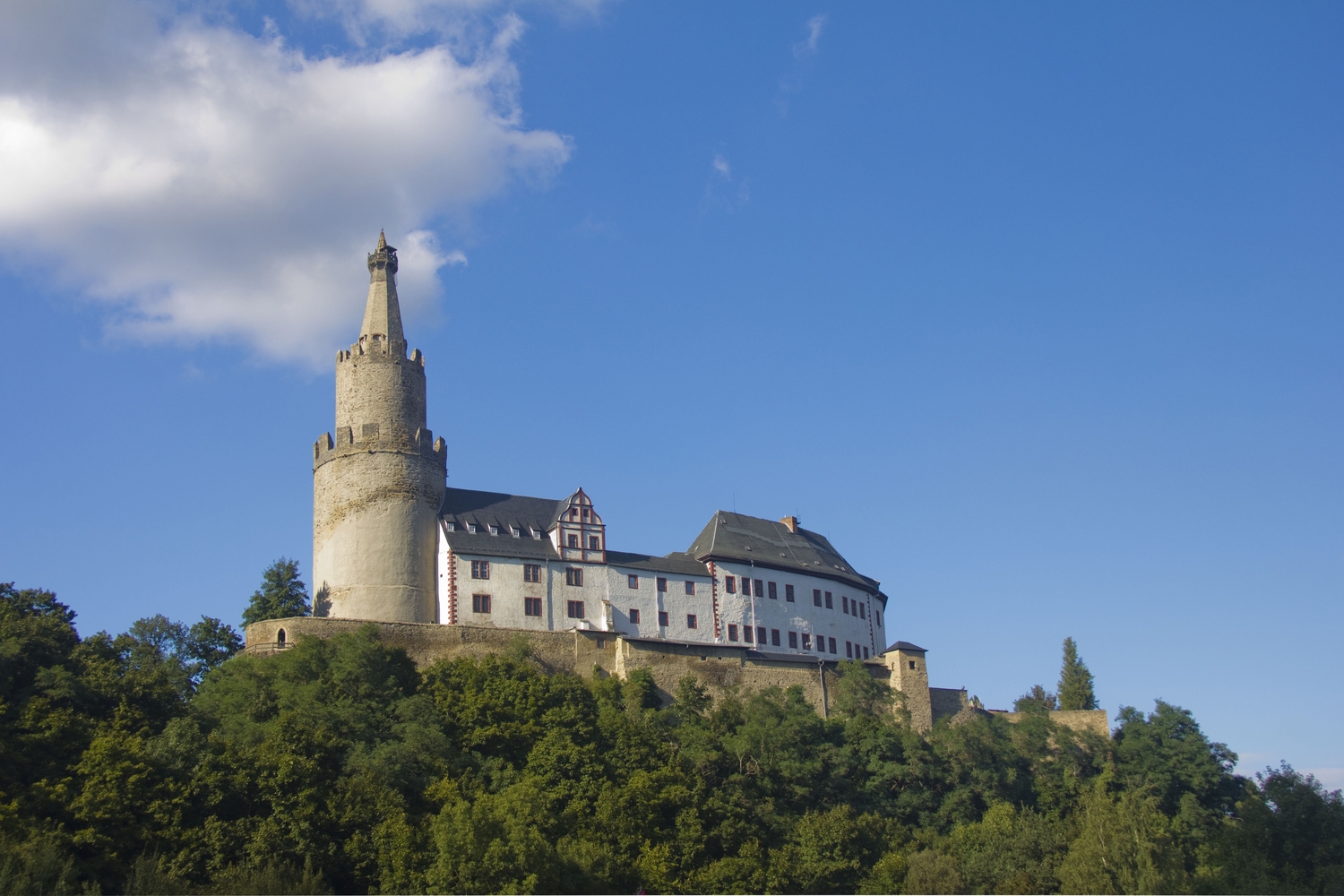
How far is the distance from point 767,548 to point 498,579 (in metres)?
16.8

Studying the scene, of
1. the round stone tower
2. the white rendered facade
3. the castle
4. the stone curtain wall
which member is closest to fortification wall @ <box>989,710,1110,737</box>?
the stone curtain wall

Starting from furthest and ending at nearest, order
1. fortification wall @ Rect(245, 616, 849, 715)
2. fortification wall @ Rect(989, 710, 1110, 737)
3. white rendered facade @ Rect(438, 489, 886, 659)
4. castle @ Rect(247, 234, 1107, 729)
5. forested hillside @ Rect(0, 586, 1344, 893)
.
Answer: fortification wall @ Rect(989, 710, 1110, 737) < white rendered facade @ Rect(438, 489, 886, 659) < castle @ Rect(247, 234, 1107, 729) < fortification wall @ Rect(245, 616, 849, 715) < forested hillside @ Rect(0, 586, 1344, 893)

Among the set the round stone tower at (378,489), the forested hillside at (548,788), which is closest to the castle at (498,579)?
the round stone tower at (378,489)

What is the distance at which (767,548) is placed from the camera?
7588cm

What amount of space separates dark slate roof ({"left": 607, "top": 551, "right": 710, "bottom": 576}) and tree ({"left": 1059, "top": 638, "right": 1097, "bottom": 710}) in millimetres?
27827

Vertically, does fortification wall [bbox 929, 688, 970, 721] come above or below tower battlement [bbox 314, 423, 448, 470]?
below

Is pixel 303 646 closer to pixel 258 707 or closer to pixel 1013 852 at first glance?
pixel 258 707

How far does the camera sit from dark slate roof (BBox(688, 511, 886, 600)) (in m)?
73.2

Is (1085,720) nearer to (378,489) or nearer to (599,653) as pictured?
(599,653)

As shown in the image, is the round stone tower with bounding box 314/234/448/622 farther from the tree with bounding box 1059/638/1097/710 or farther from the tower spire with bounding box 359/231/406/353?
the tree with bounding box 1059/638/1097/710

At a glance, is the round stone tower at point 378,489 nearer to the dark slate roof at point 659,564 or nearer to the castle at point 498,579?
the castle at point 498,579

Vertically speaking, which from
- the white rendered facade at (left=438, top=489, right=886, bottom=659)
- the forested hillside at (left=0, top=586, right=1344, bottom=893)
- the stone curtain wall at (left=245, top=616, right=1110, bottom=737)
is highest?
the white rendered facade at (left=438, top=489, right=886, bottom=659)

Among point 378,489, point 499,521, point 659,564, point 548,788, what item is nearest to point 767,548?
point 659,564

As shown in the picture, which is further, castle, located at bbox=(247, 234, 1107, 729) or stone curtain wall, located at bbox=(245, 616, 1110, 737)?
castle, located at bbox=(247, 234, 1107, 729)
